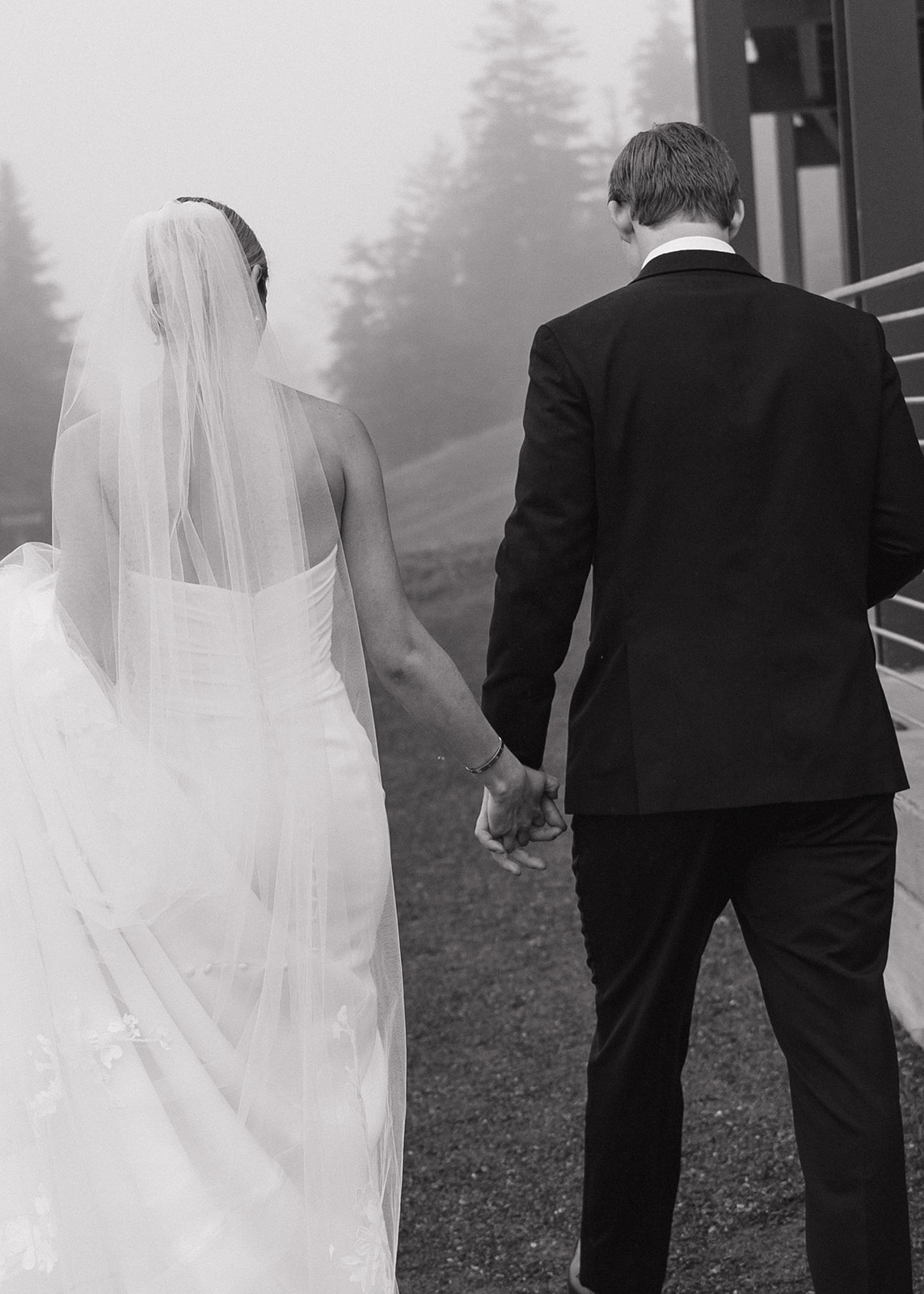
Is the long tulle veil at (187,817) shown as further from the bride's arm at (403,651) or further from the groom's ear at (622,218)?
the groom's ear at (622,218)

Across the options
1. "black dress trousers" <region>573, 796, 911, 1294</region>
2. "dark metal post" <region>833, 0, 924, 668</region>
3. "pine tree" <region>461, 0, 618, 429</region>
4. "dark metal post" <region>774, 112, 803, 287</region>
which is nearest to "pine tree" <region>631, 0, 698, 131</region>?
"pine tree" <region>461, 0, 618, 429</region>

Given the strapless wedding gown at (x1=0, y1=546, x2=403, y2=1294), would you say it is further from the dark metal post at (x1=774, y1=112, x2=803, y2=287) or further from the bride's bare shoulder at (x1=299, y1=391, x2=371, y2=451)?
the dark metal post at (x1=774, y1=112, x2=803, y2=287)

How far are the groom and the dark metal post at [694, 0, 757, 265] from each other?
13.3 ft

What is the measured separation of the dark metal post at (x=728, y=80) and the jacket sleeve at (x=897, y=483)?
4026mm

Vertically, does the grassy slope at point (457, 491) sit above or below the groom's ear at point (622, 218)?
below

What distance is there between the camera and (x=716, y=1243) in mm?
2754

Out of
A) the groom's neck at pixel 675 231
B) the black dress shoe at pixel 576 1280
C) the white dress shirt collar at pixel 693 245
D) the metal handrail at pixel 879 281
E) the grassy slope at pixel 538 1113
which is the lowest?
the grassy slope at pixel 538 1113

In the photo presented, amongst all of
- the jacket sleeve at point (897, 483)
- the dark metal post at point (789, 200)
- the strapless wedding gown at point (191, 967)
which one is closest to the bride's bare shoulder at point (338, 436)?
the strapless wedding gown at point (191, 967)

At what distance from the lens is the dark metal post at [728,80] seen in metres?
5.90

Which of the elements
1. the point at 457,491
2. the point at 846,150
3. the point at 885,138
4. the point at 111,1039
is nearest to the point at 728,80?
the point at 846,150

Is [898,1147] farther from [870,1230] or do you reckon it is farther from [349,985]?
[349,985]

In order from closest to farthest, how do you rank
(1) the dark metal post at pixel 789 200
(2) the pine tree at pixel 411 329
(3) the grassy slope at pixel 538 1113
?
1. (3) the grassy slope at pixel 538 1113
2. (1) the dark metal post at pixel 789 200
3. (2) the pine tree at pixel 411 329

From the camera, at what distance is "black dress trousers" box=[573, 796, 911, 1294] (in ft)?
6.42

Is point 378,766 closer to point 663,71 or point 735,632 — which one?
point 735,632
